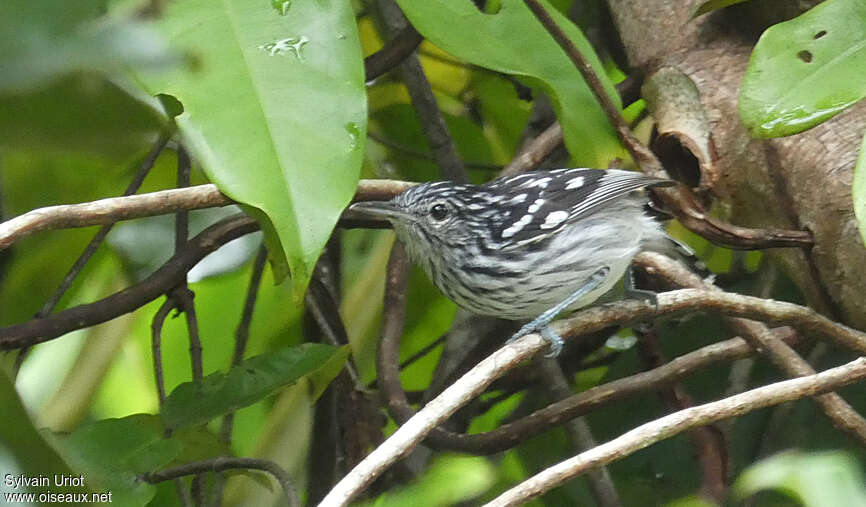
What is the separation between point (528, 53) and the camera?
2.49 meters

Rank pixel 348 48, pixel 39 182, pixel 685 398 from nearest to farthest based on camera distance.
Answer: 1. pixel 348 48
2. pixel 39 182
3. pixel 685 398

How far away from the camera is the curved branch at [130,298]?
2.39 m

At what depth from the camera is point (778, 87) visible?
2.03 m

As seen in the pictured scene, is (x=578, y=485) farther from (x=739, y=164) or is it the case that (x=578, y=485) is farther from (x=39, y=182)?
(x=39, y=182)

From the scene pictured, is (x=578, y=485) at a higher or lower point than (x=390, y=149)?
lower

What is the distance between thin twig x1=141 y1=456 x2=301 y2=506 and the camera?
2.19 metres

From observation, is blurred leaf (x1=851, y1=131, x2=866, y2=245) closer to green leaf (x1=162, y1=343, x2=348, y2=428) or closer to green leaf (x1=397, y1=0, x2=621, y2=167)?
green leaf (x1=397, y1=0, x2=621, y2=167)

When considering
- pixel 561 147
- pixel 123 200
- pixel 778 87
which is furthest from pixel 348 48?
pixel 561 147

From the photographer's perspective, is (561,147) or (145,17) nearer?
(145,17)

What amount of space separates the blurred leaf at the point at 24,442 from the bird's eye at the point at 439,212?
7.34ft

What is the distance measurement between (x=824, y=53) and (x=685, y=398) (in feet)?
3.42

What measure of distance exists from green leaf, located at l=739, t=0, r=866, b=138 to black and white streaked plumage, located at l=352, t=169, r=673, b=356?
54cm

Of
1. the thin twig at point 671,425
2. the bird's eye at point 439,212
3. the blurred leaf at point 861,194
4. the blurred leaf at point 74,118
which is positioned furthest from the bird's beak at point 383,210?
the blurred leaf at point 74,118

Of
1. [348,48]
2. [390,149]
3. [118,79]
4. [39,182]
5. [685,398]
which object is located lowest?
[685,398]
